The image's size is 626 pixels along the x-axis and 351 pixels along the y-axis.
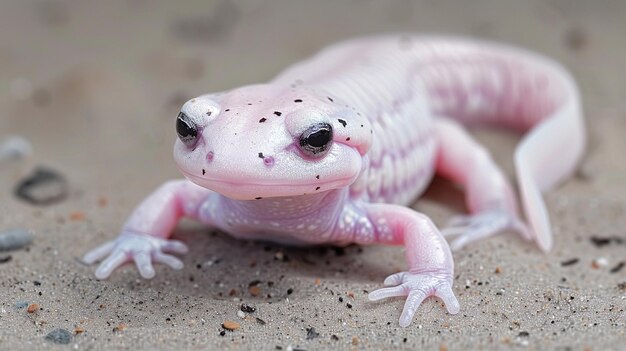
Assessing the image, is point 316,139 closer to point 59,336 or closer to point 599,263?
point 59,336

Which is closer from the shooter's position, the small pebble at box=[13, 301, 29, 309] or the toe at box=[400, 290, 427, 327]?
the toe at box=[400, 290, 427, 327]

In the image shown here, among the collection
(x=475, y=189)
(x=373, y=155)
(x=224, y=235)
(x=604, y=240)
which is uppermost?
(x=373, y=155)

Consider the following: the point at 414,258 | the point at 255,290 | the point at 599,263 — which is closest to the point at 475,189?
the point at 599,263

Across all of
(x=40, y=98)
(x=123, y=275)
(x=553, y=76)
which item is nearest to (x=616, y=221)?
(x=553, y=76)

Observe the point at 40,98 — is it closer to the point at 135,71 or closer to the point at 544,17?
the point at 135,71

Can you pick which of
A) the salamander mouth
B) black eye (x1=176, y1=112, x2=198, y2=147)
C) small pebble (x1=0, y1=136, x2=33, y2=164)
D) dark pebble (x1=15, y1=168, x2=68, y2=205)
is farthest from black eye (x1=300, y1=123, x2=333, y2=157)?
small pebble (x1=0, y1=136, x2=33, y2=164)

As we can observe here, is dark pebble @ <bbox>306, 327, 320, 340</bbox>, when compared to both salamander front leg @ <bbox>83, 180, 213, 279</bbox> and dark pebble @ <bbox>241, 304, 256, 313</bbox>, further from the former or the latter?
salamander front leg @ <bbox>83, 180, 213, 279</bbox>

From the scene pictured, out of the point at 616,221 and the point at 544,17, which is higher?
the point at 544,17
